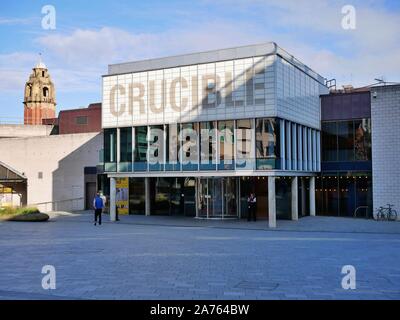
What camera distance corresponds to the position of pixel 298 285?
1054 centimetres

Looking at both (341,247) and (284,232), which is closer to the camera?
(341,247)

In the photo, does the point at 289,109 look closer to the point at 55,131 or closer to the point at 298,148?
the point at 298,148

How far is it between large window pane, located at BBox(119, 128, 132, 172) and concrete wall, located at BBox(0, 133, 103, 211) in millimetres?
10413

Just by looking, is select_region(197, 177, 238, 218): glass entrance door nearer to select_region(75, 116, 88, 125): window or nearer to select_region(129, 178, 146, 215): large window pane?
select_region(129, 178, 146, 215): large window pane

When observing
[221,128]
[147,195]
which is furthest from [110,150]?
[221,128]

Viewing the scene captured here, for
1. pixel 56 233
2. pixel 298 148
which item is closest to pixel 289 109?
pixel 298 148

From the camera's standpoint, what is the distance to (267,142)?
2505 centimetres

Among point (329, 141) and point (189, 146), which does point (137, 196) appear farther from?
point (329, 141)

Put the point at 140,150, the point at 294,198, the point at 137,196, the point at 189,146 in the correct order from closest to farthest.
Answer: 1. the point at 189,146
2. the point at 294,198
3. the point at 140,150
4. the point at 137,196

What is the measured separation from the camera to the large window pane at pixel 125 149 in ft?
94.2

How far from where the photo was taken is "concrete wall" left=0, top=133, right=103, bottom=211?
39281 millimetres

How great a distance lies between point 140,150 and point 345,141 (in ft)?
44.1

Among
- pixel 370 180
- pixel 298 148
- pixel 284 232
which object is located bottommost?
pixel 284 232
